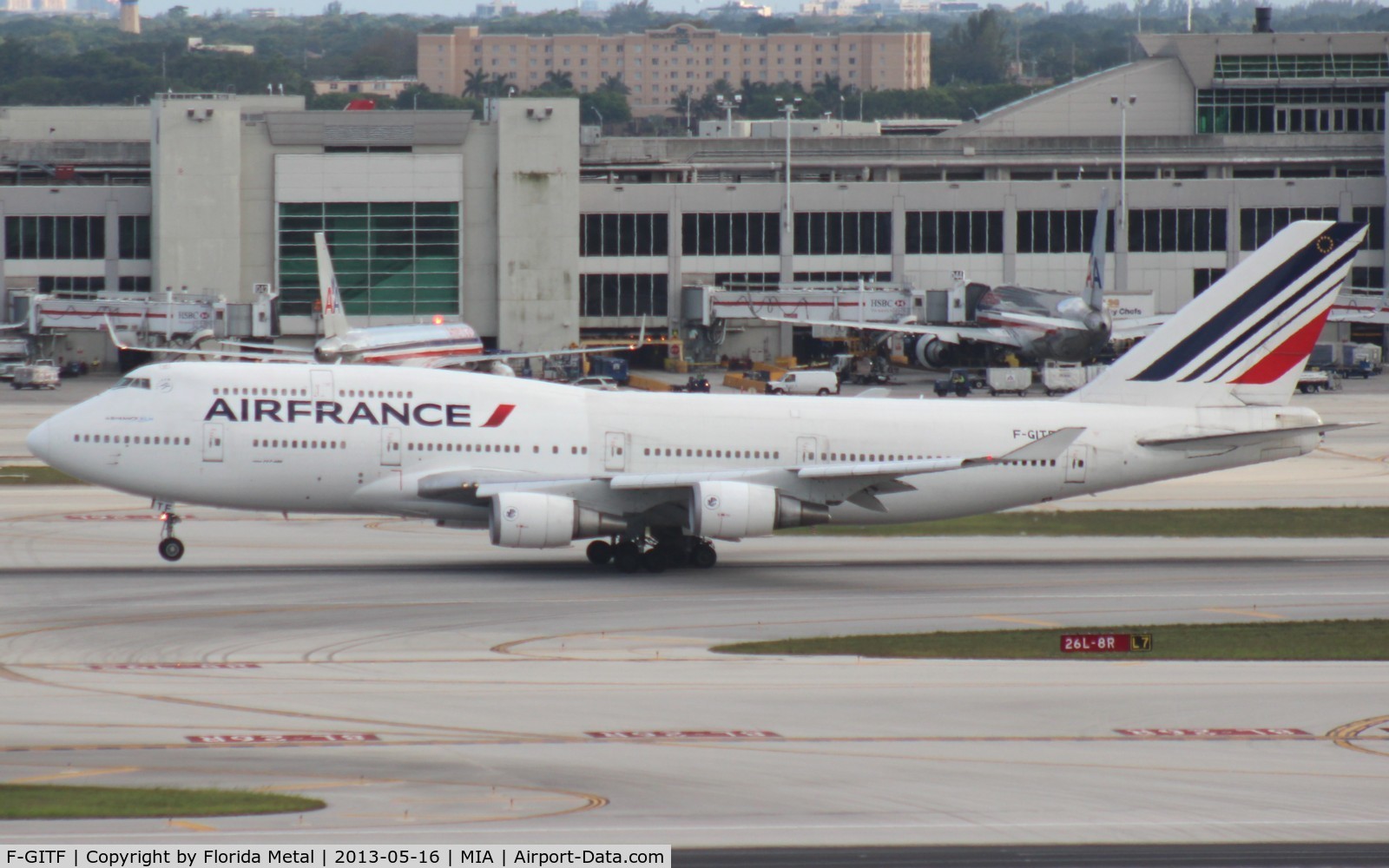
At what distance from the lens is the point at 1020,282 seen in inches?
4889

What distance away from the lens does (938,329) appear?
115 metres

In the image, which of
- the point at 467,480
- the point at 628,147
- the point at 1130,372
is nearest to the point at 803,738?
the point at 467,480

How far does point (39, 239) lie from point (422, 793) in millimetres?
102188

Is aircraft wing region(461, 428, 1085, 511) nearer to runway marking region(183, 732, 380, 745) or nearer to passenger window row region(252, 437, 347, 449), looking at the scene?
passenger window row region(252, 437, 347, 449)

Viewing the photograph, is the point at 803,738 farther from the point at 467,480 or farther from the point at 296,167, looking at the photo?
the point at 296,167

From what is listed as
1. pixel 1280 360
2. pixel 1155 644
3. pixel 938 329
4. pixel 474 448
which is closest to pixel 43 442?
pixel 474 448

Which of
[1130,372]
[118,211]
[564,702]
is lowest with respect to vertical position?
[564,702]

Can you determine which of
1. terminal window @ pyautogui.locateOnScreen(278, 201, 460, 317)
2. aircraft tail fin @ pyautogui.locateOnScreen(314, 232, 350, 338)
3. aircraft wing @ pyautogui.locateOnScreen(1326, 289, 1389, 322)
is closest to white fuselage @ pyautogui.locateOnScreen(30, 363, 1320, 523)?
aircraft tail fin @ pyautogui.locateOnScreen(314, 232, 350, 338)

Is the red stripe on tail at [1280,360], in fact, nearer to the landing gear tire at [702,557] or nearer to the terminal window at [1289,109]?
the landing gear tire at [702,557]

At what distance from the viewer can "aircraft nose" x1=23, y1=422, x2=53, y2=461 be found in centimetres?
4453

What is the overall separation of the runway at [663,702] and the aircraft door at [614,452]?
9.75 feet

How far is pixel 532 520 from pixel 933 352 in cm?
7663

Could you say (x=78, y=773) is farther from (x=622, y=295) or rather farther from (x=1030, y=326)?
(x=622, y=295)

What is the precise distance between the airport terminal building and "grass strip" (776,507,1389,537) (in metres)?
60.4
